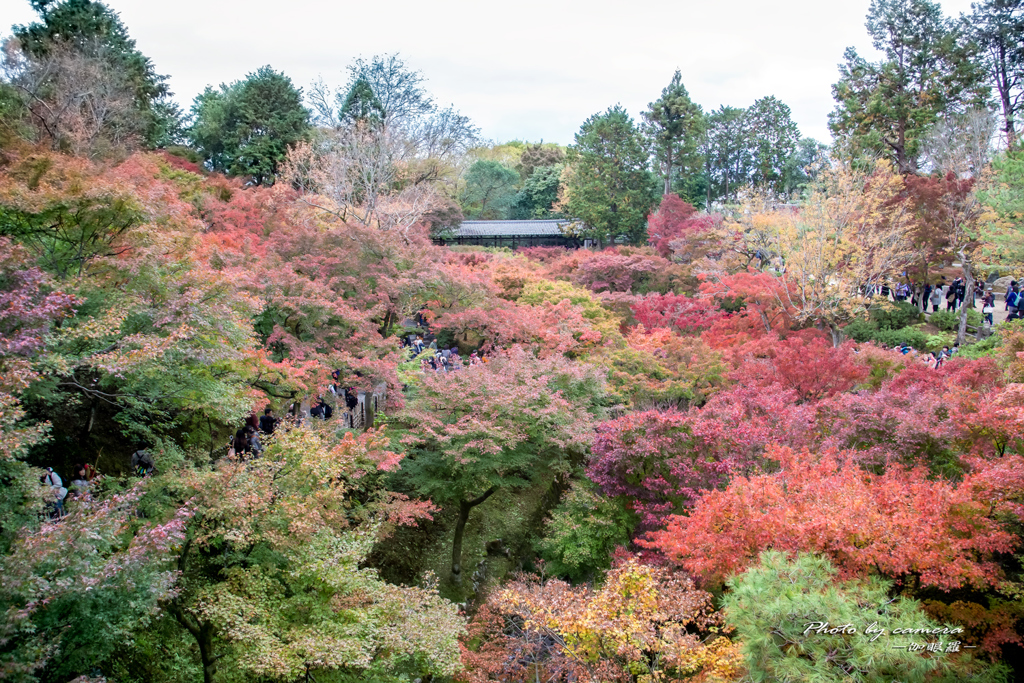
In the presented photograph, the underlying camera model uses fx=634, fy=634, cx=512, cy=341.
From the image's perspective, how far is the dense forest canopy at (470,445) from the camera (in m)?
7.03

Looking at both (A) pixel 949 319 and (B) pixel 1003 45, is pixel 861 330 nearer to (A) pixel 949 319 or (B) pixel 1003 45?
(A) pixel 949 319

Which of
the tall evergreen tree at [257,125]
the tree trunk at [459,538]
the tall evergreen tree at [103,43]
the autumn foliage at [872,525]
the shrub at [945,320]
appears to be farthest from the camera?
the tall evergreen tree at [257,125]

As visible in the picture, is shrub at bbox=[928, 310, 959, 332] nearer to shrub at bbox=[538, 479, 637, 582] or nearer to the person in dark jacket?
shrub at bbox=[538, 479, 637, 582]

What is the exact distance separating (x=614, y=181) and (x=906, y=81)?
1380 cm

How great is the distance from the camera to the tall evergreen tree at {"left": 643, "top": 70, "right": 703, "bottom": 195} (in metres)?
34.5

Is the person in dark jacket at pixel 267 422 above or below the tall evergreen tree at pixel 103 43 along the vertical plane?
below

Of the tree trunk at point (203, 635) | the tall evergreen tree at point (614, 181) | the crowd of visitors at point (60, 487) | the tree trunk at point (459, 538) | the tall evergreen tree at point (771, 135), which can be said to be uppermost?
the tall evergreen tree at point (771, 135)

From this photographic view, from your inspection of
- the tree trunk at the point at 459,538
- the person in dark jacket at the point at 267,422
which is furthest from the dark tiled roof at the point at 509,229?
the tree trunk at the point at 459,538

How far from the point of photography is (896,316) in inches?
896

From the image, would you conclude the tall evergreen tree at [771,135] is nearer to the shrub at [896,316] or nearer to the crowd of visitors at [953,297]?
the crowd of visitors at [953,297]

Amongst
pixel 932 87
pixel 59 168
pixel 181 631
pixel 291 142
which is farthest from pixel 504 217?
pixel 181 631

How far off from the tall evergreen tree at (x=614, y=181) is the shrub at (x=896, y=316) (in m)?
13.5

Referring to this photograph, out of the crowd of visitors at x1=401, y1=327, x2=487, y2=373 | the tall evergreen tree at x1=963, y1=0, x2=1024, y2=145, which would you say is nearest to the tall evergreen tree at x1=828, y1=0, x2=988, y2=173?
the tall evergreen tree at x1=963, y1=0, x2=1024, y2=145

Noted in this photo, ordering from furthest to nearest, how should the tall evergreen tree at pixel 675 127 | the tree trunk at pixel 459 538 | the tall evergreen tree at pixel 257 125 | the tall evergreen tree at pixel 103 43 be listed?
1. the tall evergreen tree at pixel 675 127
2. the tall evergreen tree at pixel 257 125
3. the tall evergreen tree at pixel 103 43
4. the tree trunk at pixel 459 538
